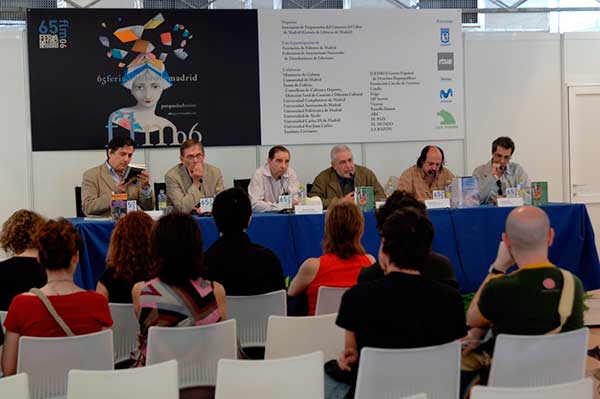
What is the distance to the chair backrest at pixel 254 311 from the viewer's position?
3488 millimetres

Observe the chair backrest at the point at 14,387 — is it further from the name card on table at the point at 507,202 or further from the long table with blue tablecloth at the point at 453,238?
the name card on table at the point at 507,202

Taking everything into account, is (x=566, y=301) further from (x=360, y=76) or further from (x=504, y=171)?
(x=360, y=76)

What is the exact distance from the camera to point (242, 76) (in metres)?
7.40

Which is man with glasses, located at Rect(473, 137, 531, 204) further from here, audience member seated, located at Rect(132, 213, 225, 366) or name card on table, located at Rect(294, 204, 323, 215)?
audience member seated, located at Rect(132, 213, 225, 366)

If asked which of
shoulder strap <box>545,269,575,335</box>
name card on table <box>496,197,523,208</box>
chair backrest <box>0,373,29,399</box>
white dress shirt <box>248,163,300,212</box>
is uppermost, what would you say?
white dress shirt <box>248,163,300,212</box>

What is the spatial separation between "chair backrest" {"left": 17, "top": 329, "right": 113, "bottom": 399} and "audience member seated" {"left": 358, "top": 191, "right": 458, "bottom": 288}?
1.02 metres

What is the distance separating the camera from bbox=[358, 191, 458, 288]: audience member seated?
317 centimetres

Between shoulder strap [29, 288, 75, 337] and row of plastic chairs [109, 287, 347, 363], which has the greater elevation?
shoulder strap [29, 288, 75, 337]

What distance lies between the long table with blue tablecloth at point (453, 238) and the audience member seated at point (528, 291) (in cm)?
273

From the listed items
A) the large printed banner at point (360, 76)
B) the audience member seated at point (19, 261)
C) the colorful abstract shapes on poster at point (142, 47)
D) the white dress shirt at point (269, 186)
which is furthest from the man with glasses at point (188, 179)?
the audience member seated at point (19, 261)

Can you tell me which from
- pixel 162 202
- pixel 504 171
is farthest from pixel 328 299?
pixel 504 171

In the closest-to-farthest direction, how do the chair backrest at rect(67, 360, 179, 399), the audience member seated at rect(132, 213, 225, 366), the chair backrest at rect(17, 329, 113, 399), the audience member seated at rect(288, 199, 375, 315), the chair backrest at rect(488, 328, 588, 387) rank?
the chair backrest at rect(67, 360, 179, 399) → the chair backrest at rect(488, 328, 588, 387) → the chair backrest at rect(17, 329, 113, 399) → the audience member seated at rect(132, 213, 225, 366) → the audience member seated at rect(288, 199, 375, 315)

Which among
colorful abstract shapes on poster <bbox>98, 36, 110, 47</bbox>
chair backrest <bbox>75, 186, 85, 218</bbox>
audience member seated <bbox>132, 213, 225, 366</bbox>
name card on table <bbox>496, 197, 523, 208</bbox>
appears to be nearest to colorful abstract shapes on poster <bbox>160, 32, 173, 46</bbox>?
colorful abstract shapes on poster <bbox>98, 36, 110, 47</bbox>

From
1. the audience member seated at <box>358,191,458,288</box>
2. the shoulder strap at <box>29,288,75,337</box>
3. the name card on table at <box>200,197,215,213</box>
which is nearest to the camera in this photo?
the shoulder strap at <box>29,288,75,337</box>
